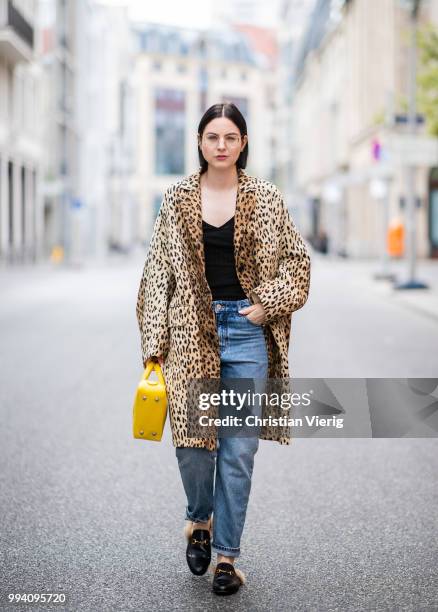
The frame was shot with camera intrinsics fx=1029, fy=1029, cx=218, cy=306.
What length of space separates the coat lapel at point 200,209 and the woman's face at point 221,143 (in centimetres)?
11

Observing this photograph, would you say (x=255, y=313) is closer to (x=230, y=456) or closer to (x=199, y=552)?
(x=230, y=456)

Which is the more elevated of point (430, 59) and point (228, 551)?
point (430, 59)

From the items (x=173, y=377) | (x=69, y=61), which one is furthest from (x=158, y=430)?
(x=69, y=61)

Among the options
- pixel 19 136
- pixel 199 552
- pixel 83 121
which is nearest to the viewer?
pixel 199 552

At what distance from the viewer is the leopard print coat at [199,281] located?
Result: 373 cm

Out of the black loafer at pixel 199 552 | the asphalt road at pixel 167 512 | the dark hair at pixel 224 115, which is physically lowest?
the asphalt road at pixel 167 512

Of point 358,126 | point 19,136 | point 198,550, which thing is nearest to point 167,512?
point 198,550

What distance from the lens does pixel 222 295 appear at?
3775 mm

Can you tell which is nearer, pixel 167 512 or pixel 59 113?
pixel 167 512

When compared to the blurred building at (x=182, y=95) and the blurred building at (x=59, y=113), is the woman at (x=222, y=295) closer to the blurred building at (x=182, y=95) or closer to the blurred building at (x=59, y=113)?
the blurred building at (x=59, y=113)

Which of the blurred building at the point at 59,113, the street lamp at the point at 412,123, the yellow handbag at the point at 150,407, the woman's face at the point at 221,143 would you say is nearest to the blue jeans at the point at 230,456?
the yellow handbag at the point at 150,407

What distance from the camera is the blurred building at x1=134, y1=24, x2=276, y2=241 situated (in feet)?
330

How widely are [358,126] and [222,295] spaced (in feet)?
160

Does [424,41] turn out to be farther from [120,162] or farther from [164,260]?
[120,162]
